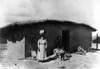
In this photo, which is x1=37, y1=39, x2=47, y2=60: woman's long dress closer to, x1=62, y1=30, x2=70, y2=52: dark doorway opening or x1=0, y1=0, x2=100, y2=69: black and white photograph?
x1=0, y1=0, x2=100, y2=69: black and white photograph

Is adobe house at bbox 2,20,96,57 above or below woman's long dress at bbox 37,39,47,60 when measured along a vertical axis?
above

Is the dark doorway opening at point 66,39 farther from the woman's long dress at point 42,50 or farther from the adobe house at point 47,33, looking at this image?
the woman's long dress at point 42,50

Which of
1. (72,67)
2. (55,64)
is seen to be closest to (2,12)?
(55,64)

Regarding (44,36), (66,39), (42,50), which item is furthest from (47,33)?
(66,39)

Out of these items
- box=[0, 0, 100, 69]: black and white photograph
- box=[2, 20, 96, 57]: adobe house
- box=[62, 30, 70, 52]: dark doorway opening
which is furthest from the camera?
box=[62, 30, 70, 52]: dark doorway opening

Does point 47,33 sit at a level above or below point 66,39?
above

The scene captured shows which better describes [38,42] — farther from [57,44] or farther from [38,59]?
[57,44]

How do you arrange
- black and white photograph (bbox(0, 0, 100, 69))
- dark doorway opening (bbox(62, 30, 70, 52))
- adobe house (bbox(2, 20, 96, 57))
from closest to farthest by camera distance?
black and white photograph (bbox(0, 0, 100, 69)) → adobe house (bbox(2, 20, 96, 57)) → dark doorway opening (bbox(62, 30, 70, 52))

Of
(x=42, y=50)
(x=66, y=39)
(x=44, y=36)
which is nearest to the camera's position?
(x=42, y=50)

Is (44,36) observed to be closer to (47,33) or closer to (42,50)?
(47,33)

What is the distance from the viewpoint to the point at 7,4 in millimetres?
9406

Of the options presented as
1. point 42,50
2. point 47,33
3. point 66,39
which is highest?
point 47,33

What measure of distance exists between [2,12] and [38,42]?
110 inches

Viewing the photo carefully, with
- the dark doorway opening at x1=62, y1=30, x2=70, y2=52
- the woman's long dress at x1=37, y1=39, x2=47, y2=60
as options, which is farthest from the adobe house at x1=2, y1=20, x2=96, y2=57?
the woman's long dress at x1=37, y1=39, x2=47, y2=60
